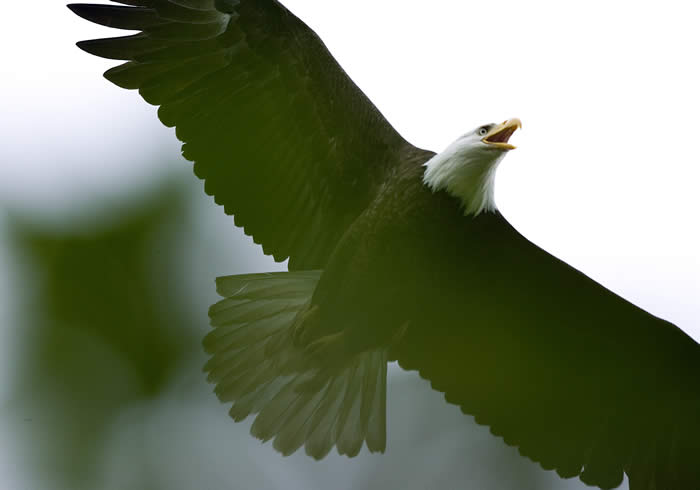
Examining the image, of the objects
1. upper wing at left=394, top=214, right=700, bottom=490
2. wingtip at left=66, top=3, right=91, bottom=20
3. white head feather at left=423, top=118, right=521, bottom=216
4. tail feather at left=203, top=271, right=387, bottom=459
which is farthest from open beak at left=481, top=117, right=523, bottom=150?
wingtip at left=66, top=3, right=91, bottom=20

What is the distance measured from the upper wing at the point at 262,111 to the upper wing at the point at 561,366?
2.52ft

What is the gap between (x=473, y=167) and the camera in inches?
199

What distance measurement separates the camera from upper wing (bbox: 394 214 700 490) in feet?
17.6

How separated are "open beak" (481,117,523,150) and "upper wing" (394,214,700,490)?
0.41 m

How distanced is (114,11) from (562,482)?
3284 millimetres

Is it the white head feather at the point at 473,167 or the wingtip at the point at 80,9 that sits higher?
the wingtip at the point at 80,9

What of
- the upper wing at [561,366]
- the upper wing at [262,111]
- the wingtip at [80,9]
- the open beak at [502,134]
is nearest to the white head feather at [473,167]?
the open beak at [502,134]

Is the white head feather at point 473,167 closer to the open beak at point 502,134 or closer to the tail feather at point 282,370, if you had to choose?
the open beak at point 502,134

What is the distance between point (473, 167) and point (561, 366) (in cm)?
144

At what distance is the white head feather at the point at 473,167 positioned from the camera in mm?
4969

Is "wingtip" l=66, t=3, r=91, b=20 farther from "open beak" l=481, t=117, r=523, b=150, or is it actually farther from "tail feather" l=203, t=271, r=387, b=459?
"open beak" l=481, t=117, r=523, b=150

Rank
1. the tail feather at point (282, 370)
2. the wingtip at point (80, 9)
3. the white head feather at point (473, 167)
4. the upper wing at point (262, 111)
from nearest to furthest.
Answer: the wingtip at point (80, 9) < the white head feather at point (473, 167) < the upper wing at point (262, 111) < the tail feather at point (282, 370)

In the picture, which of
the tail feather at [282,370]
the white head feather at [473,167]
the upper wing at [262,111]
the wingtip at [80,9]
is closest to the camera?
the wingtip at [80,9]

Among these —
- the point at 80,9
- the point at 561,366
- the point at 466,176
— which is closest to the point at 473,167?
the point at 466,176
